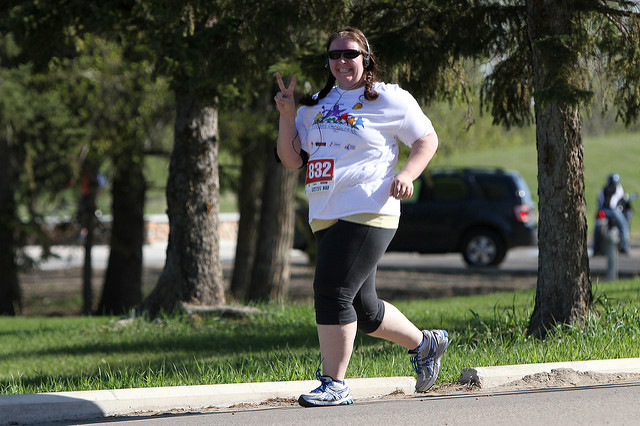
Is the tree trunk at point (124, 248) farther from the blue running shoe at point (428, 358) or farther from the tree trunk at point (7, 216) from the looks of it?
the blue running shoe at point (428, 358)

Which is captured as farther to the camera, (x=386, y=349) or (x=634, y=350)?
(x=386, y=349)

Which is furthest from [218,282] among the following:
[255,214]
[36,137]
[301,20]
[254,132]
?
[36,137]

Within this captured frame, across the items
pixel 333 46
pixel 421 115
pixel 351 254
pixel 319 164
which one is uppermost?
pixel 333 46

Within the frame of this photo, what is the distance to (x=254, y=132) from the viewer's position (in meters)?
13.7

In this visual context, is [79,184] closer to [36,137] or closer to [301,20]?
[36,137]

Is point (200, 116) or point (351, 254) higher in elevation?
point (200, 116)

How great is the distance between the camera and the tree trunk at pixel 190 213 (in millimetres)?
9219

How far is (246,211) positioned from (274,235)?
232 centimetres

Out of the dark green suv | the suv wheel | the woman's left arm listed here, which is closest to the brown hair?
the woman's left arm

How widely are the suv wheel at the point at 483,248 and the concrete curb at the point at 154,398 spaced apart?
13764mm

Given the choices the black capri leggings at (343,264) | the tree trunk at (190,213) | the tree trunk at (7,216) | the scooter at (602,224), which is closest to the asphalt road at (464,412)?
the black capri leggings at (343,264)

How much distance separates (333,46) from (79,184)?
→ 13.4m

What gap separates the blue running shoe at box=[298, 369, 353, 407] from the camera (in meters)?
4.36

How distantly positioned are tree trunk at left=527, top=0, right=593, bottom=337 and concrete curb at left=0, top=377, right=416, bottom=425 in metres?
1.68
